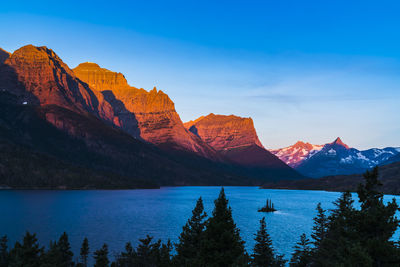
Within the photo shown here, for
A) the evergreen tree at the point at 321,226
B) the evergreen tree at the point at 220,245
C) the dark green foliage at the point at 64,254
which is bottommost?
the dark green foliage at the point at 64,254

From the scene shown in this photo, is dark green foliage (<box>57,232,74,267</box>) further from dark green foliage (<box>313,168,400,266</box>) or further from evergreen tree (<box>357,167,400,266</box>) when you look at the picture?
evergreen tree (<box>357,167,400,266</box>)

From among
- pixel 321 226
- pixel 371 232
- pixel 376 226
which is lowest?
pixel 321 226

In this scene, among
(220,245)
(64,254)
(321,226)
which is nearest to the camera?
(220,245)

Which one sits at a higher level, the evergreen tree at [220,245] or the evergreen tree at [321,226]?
the evergreen tree at [220,245]

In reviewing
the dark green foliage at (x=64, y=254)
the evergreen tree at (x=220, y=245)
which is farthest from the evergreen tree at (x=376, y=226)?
the dark green foliage at (x=64, y=254)

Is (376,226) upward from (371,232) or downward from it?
upward

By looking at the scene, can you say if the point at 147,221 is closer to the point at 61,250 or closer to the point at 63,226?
the point at 63,226

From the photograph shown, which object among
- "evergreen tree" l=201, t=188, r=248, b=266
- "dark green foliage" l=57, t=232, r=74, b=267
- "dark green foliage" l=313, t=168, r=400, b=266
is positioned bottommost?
"dark green foliage" l=57, t=232, r=74, b=267

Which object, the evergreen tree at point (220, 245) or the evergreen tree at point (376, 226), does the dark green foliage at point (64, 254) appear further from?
the evergreen tree at point (376, 226)

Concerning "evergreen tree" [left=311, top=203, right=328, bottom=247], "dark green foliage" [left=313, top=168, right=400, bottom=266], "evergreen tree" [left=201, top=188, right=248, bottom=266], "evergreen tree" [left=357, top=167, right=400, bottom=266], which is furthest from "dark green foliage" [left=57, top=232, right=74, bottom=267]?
"evergreen tree" [left=357, top=167, right=400, bottom=266]

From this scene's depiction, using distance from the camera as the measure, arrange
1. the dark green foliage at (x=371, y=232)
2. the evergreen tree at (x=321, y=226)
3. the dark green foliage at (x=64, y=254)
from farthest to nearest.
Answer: the dark green foliage at (x=64, y=254), the evergreen tree at (x=321, y=226), the dark green foliage at (x=371, y=232)

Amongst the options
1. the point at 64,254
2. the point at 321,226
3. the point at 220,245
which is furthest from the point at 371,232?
the point at 64,254

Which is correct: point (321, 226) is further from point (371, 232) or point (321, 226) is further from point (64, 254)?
point (64, 254)

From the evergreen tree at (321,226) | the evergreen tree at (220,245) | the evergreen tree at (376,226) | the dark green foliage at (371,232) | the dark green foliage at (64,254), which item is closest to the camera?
the dark green foliage at (371,232)
